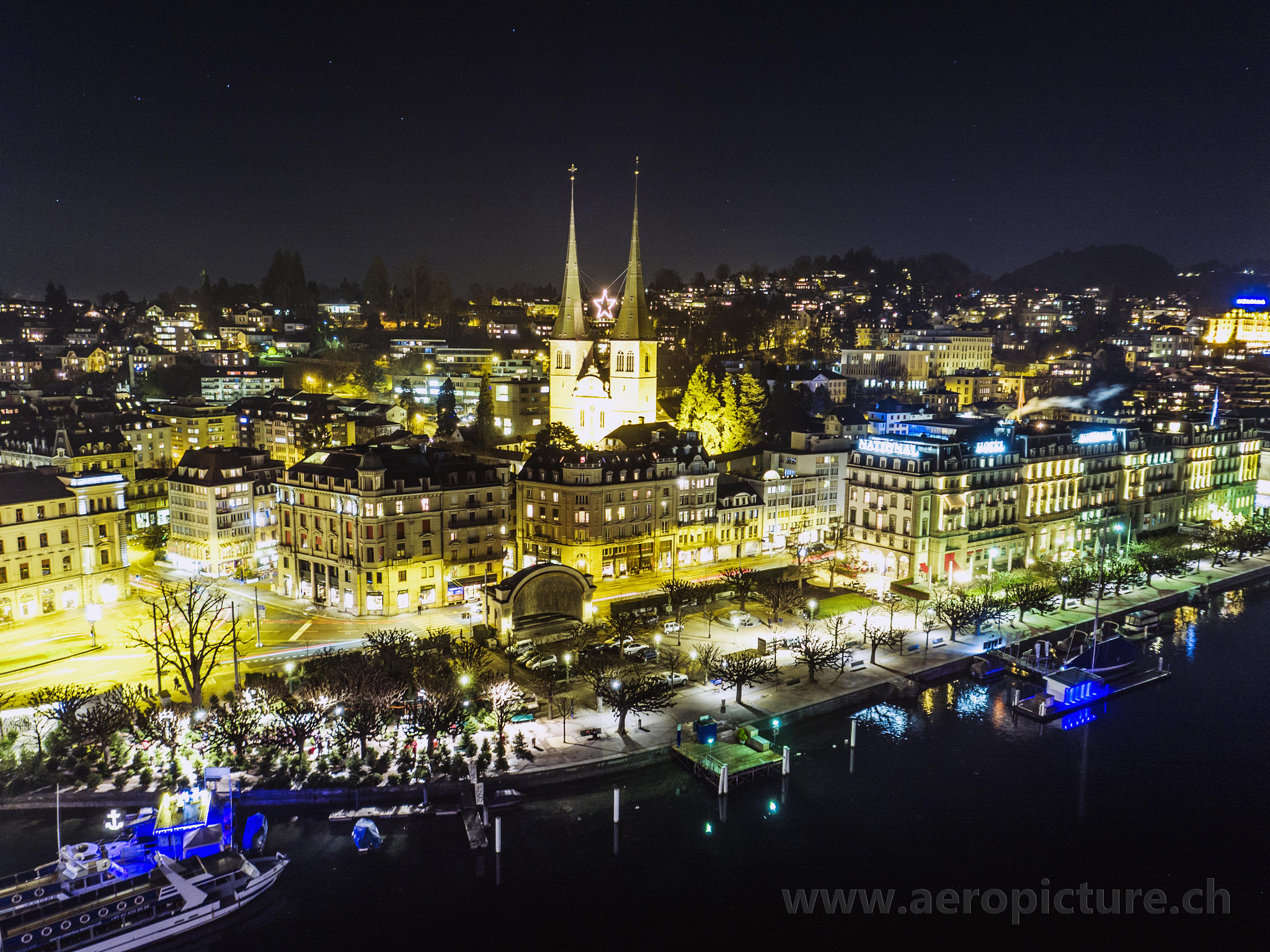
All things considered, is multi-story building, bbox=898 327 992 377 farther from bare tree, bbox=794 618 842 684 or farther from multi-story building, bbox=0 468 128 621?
multi-story building, bbox=0 468 128 621

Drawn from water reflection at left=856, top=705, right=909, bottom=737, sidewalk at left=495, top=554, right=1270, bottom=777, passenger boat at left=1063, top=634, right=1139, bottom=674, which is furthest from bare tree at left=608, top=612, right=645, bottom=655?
passenger boat at left=1063, top=634, right=1139, bottom=674

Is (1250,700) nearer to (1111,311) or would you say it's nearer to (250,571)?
(250,571)

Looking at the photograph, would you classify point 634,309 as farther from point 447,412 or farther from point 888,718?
point 888,718

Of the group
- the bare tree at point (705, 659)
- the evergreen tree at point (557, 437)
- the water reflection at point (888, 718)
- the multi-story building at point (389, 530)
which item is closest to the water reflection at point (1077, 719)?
the water reflection at point (888, 718)

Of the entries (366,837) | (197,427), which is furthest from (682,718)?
(197,427)

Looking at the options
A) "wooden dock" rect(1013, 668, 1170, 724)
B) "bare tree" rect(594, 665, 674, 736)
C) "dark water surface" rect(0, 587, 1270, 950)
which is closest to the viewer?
"dark water surface" rect(0, 587, 1270, 950)

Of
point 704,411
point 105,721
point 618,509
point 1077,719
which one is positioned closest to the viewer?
point 105,721

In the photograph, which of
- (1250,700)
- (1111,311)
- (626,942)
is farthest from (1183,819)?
(1111,311)
